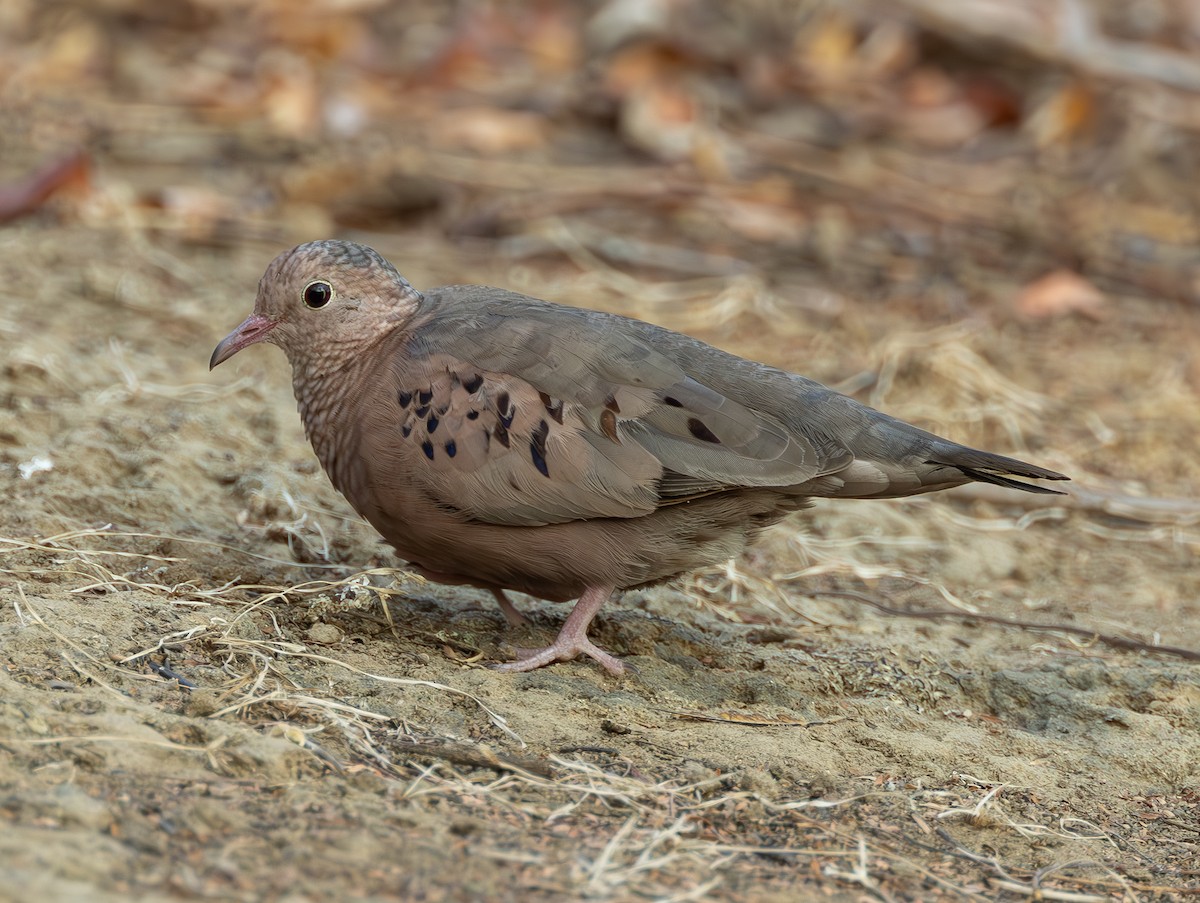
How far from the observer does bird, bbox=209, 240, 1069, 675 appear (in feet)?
12.5

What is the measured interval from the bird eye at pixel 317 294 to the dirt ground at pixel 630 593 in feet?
2.59

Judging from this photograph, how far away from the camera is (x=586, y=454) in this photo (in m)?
3.81

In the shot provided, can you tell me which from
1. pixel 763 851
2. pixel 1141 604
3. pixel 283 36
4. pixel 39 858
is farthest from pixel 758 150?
pixel 39 858

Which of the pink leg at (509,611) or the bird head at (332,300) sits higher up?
the bird head at (332,300)

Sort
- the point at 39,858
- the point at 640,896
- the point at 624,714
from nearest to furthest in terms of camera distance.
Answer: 1. the point at 39,858
2. the point at 640,896
3. the point at 624,714

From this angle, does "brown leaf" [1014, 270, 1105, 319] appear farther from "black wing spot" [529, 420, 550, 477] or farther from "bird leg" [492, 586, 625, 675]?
"black wing spot" [529, 420, 550, 477]

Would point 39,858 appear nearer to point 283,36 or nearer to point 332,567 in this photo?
point 332,567

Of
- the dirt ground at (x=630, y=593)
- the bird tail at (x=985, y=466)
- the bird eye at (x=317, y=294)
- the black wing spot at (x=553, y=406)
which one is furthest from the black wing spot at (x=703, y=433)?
the bird eye at (x=317, y=294)

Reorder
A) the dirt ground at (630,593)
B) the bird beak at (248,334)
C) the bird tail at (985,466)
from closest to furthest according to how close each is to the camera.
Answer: the dirt ground at (630,593)
the bird tail at (985,466)
the bird beak at (248,334)

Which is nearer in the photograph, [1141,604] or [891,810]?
[891,810]

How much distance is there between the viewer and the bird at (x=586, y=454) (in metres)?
3.81

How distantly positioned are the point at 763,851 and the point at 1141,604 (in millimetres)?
2761

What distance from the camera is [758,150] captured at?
9.72 m

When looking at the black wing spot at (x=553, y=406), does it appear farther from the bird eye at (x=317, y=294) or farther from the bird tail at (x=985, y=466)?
the bird tail at (x=985, y=466)
